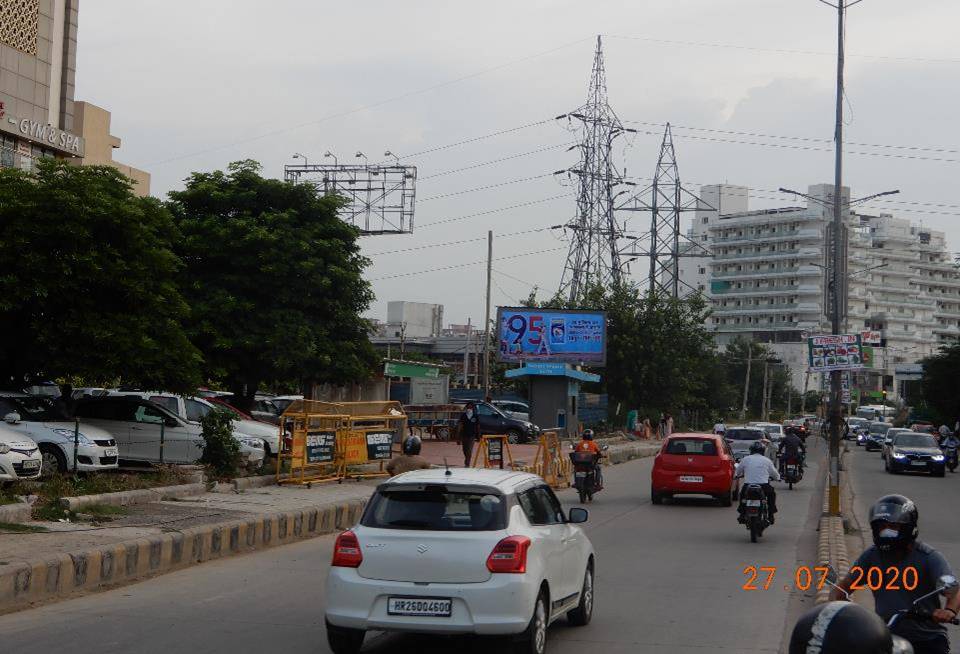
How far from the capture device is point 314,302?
1176 inches

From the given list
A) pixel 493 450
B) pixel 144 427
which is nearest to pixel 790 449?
pixel 493 450

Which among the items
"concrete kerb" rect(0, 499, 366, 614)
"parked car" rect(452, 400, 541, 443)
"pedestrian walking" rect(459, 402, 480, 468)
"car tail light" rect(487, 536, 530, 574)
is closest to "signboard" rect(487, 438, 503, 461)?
"pedestrian walking" rect(459, 402, 480, 468)

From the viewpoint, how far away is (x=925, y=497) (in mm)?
29688

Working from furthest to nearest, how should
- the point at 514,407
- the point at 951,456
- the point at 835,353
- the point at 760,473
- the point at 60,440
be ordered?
the point at 514,407 < the point at 951,456 < the point at 835,353 < the point at 60,440 < the point at 760,473

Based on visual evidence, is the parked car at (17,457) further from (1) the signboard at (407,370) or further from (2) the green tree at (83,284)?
(1) the signboard at (407,370)

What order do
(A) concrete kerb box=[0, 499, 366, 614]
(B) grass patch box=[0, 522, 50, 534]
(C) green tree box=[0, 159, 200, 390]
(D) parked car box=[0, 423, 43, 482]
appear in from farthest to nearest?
(C) green tree box=[0, 159, 200, 390]
(D) parked car box=[0, 423, 43, 482]
(B) grass patch box=[0, 522, 50, 534]
(A) concrete kerb box=[0, 499, 366, 614]

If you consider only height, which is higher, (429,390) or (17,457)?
(429,390)

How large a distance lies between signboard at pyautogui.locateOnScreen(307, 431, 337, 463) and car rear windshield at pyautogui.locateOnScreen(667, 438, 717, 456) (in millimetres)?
7207

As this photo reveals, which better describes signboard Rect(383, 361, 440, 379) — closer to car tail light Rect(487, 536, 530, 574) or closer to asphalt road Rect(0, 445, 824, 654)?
asphalt road Rect(0, 445, 824, 654)

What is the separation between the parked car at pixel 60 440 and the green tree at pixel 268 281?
798 cm

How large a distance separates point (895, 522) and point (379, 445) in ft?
66.1

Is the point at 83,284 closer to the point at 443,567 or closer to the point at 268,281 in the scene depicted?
the point at 268,281

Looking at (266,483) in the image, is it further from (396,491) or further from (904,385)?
(904,385)

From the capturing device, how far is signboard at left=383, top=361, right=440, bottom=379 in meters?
41.4
